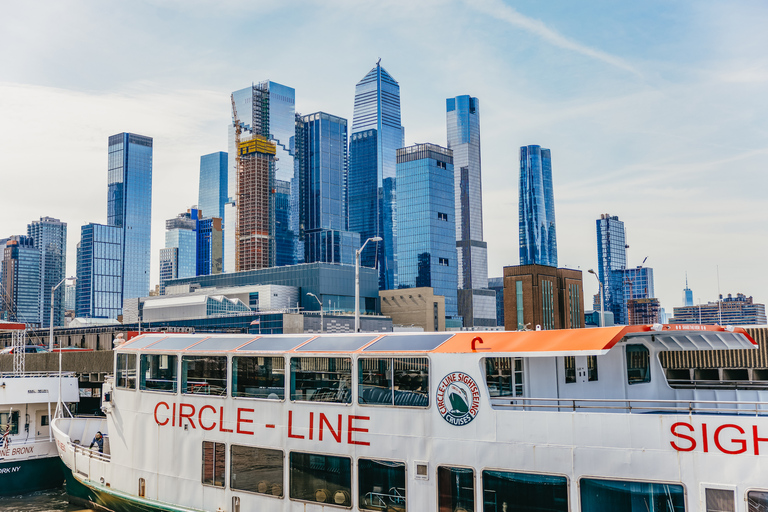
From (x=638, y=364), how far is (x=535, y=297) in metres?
157

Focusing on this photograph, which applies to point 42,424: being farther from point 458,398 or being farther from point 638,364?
point 638,364

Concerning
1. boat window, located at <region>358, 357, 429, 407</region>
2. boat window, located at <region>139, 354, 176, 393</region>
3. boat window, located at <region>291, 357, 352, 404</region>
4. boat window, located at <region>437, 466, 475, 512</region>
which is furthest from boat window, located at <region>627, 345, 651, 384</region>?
boat window, located at <region>139, 354, 176, 393</region>

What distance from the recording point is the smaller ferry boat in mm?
31422

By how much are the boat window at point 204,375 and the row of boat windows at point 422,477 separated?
156 centimetres

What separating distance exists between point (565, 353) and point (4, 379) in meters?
28.6

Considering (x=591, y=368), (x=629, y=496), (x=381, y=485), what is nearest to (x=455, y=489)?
(x=381, y=485)

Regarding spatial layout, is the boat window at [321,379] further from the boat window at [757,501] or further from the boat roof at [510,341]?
the boat window at [757,501]

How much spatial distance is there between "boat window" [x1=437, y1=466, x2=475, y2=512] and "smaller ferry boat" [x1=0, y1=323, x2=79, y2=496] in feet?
78.5

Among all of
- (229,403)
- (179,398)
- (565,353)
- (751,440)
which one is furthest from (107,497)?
(751,440)

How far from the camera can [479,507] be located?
14688 millimetres

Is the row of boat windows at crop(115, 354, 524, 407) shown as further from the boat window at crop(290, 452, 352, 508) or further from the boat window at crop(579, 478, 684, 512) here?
the boat window at crop(579, 478, 684, 512)

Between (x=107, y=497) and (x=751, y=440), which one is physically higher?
(x=751, y=440)

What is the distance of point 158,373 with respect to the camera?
21.5 m

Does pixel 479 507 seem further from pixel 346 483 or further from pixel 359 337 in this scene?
pixel 359 337
